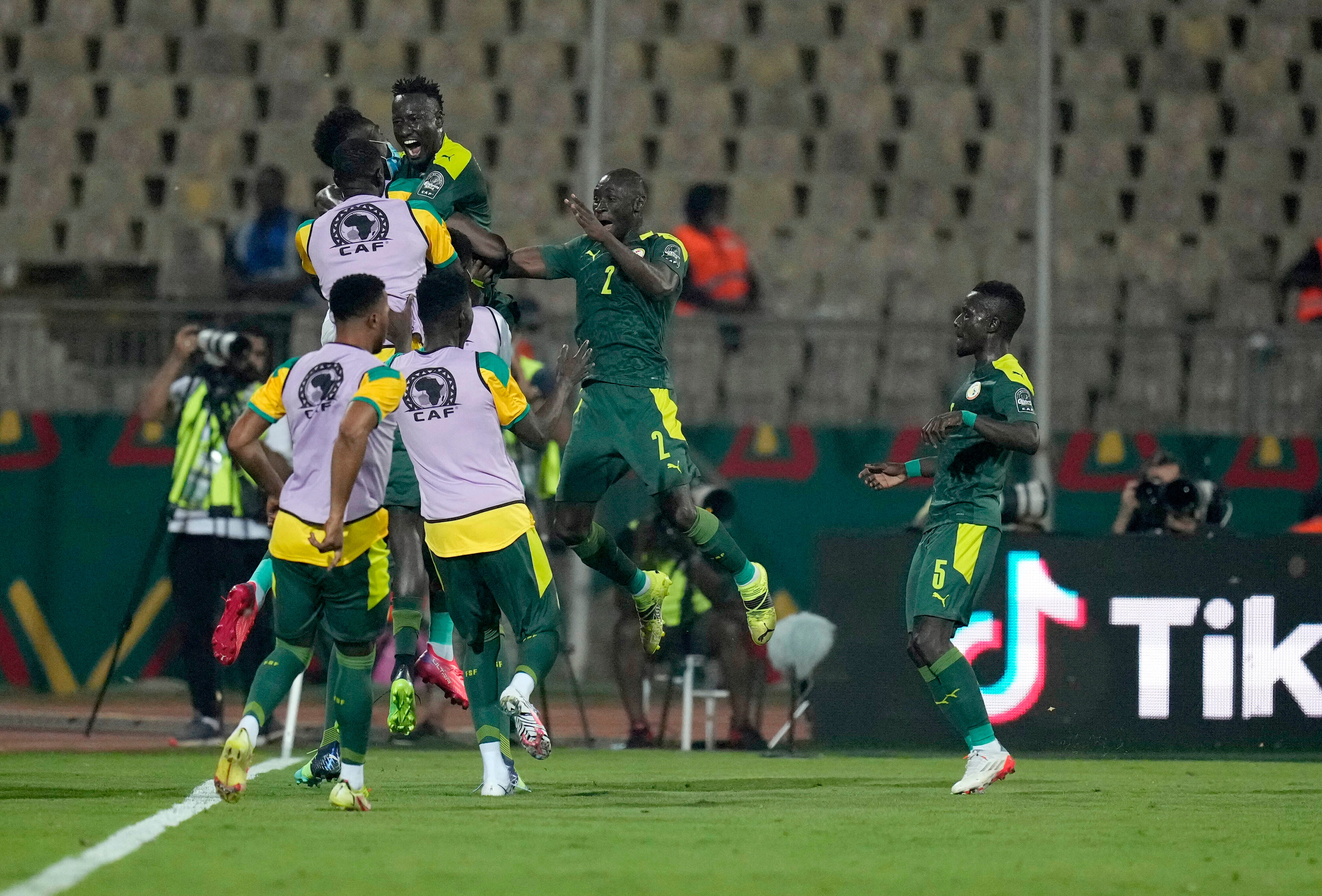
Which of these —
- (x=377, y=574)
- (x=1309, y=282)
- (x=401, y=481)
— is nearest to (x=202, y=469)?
(x=401, y=481)

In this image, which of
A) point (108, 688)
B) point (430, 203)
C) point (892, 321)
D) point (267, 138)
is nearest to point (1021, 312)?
point (430, 203)

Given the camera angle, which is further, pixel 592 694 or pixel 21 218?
pixel 21 218

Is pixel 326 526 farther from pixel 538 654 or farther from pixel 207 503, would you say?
pixel 207 503

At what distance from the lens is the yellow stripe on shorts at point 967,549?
9.16 m

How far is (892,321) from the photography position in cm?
1516

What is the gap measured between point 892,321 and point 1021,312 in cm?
582

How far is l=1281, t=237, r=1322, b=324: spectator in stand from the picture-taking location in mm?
15883

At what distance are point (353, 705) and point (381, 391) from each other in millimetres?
1289

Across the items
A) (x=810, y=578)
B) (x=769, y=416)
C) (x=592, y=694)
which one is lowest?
(x=592, y=694)

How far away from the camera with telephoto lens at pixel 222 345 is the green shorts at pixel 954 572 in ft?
15.5

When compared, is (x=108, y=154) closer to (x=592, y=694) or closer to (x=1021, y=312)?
(x=592, y=694)

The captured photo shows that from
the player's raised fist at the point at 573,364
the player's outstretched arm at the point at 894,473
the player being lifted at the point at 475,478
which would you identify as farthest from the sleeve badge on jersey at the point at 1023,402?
the player being lifted at the point at 475,478

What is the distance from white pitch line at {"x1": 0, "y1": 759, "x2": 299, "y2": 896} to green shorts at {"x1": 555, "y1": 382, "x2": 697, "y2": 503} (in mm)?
2220

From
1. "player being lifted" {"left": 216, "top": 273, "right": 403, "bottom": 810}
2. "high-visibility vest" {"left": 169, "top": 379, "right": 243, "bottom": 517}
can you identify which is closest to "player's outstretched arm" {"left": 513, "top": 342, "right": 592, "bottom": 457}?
"player being lifted" {"left": 216, "top": 273, "right": 403, "bottom": 810}
